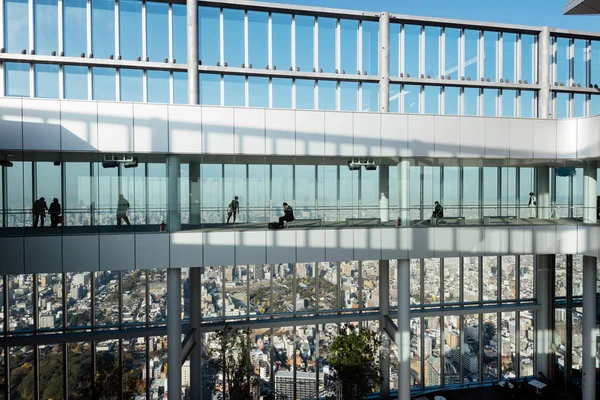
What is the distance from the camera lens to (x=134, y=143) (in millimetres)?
11445

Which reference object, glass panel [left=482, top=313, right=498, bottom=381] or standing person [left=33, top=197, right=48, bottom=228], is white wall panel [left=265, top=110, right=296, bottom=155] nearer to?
standing person [left=33, top=197, right=48, bottom=228]

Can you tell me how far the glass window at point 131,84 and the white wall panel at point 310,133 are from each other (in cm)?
902

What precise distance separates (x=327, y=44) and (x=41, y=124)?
12.7 meters

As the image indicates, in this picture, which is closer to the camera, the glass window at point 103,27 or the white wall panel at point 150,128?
the white wall panel at point 150,128

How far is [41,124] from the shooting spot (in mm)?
10906

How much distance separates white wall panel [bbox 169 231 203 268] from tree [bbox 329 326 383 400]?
6.43 metres

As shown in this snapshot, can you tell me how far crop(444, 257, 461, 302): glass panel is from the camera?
1872cm

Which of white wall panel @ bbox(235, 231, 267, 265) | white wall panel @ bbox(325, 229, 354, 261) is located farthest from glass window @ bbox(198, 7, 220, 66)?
white wall panel @ bbox(325, 229, 354, 261)

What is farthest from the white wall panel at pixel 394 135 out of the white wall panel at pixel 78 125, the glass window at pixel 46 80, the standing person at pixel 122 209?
the glass window at pixel 46 80

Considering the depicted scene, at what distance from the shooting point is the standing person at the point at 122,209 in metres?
11.9

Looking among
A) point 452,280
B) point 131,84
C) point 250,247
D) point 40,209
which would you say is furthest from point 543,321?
point 131,84

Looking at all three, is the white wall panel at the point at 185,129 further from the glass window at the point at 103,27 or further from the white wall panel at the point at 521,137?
the white wall panel at the point at 521,137

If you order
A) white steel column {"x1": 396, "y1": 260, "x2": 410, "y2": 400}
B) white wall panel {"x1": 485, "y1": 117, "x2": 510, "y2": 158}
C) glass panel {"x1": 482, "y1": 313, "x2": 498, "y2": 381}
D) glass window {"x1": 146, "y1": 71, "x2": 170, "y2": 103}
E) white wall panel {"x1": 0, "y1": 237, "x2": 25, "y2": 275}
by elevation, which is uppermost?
glass window {"x1": 146, "y1": 71, "x2": 170, "y2": 103}

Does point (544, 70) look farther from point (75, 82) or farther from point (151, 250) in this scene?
point (75, 82)
